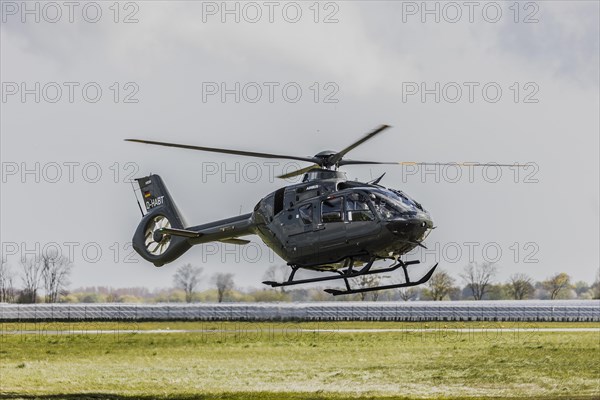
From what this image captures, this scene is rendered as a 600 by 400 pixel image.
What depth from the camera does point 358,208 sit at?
2575 centimetres

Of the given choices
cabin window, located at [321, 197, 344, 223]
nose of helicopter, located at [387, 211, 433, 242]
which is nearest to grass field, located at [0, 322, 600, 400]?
cabin window, located at [321, 197, 344, 223]

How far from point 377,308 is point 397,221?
167 ft

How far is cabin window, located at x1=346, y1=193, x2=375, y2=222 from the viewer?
2558 cm

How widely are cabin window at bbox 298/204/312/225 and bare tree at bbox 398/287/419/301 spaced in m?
89.7

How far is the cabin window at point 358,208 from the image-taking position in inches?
1007

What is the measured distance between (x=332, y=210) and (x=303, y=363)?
25.8 metres

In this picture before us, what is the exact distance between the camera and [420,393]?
40.4 meters

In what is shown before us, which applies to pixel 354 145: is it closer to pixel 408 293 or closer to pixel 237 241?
pixel 237 241

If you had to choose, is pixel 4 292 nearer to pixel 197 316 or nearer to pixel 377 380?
pixel 197 316

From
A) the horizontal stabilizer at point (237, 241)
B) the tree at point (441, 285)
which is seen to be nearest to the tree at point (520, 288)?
the tree at point (441, 285)

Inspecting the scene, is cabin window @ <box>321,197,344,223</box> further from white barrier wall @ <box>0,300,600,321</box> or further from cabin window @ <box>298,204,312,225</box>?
white barrier wall @ <box>0,300,600,321</box>

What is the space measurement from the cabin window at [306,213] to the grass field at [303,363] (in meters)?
13.8

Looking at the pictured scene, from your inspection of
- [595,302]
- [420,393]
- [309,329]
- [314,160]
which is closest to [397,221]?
→ [314,160]

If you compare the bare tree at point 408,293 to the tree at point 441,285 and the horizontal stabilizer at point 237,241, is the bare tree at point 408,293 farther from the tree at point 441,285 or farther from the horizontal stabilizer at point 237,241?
the horizontal stabilizer at point 237,241
